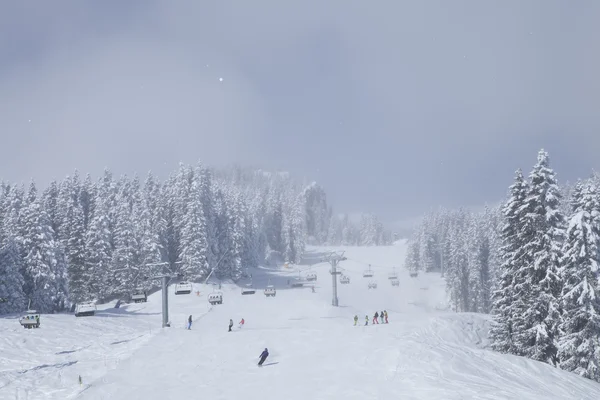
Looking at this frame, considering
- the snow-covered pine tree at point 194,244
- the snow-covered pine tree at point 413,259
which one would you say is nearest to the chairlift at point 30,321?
the snow-covered pine tree at point 194,244

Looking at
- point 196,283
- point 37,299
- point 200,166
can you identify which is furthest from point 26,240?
point 200,166

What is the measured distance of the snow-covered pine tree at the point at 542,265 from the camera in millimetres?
29625

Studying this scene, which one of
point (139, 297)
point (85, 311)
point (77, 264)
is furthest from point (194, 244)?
point (85, 311)

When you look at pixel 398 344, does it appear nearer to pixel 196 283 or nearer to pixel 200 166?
pixel 196 283

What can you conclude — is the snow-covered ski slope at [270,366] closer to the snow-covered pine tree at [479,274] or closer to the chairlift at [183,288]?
the chairlift at [183,288]

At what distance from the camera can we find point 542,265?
3034 centimetres

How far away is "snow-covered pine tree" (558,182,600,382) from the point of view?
91.5 ft

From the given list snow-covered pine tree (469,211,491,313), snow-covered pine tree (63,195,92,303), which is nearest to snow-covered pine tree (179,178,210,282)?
snow-covered pine tree (63,195,92,303)

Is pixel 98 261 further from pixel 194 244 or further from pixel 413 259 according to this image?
pixel 413 259

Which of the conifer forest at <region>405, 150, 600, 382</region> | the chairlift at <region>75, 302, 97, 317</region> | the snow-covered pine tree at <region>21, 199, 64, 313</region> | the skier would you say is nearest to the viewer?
the skier

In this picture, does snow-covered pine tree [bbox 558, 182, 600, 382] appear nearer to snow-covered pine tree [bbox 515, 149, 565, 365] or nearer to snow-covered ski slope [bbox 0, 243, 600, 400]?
snow-covered pine tree [bbox 515, 149, 565, 365]

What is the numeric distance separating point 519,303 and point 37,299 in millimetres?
49754

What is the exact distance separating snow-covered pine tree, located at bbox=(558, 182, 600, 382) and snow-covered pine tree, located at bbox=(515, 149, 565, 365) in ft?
2.27

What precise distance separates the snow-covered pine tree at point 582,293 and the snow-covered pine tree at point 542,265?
0.69m
